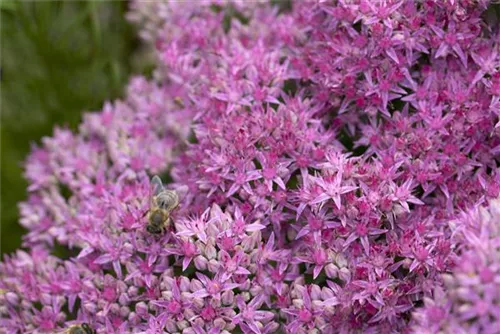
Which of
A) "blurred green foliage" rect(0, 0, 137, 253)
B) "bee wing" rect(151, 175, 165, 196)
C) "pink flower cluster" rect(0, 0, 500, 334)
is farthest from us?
"blurred green foliage" rect(0, 0, 137, 253)

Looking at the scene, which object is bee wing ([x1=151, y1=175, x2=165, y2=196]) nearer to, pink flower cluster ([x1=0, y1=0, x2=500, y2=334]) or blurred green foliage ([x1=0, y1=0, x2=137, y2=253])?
pink flower cluster ([x1=0, y1=0, x2=500, y2=334])

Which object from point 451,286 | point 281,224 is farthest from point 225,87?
point 451,286

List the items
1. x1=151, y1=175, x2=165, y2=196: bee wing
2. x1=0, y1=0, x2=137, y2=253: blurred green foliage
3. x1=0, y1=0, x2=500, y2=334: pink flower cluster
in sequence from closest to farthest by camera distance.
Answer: x1=0, y1=0, x2=500, y2=334: pink flower cluster → x1=151, y1=175, x2=165, y2=196: bee wing → x1=0, y1=0, x2=137, y2=253: blurred green foliage

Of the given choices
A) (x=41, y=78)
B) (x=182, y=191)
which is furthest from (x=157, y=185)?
(x=41, y=78)

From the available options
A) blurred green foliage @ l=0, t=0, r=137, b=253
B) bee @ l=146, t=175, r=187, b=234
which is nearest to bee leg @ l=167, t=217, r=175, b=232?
bee @ l=146, t=175, r=187, b=234

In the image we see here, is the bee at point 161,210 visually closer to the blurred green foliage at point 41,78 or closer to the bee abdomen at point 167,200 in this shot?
the bee abdomen at point 167,200
